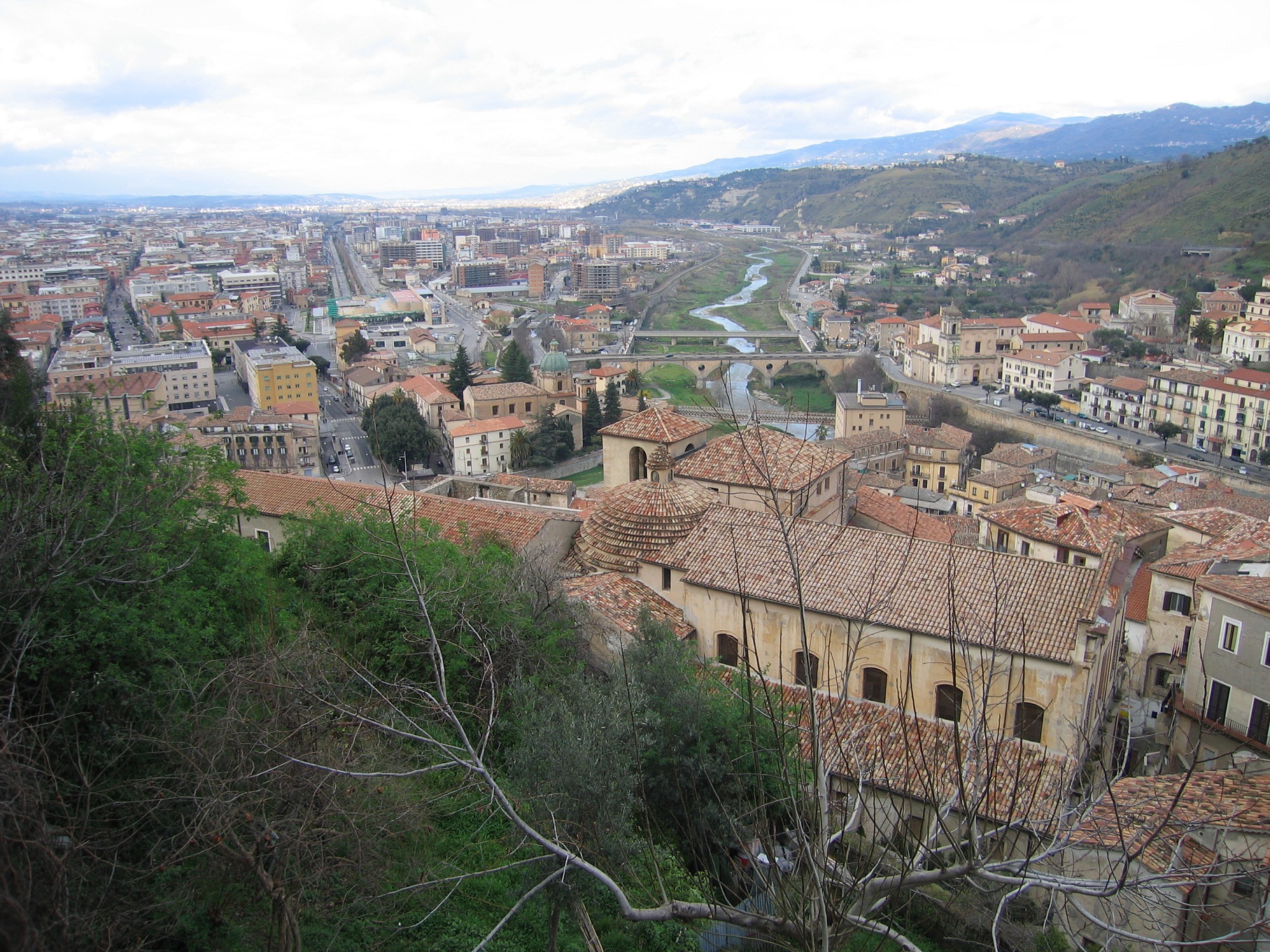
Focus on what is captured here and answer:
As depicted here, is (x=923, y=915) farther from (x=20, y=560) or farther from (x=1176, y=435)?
(x=1176, y=435)

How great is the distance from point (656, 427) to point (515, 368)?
150ft

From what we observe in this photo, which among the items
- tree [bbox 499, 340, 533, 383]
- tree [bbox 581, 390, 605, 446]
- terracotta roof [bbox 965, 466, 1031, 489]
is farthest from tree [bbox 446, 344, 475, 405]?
terracotta roof [bbox 965, 466, 1031, 489]

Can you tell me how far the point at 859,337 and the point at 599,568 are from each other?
79.8 m

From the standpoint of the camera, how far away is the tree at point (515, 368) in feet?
201

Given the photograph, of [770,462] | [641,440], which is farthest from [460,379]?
[770,462]

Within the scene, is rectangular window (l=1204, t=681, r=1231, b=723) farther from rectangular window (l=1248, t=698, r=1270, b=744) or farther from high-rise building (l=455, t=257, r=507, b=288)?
high-rise building (l=455, t=257, r=507, b=288)

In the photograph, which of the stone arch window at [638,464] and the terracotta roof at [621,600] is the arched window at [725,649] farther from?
the stone arch window at [638,464]

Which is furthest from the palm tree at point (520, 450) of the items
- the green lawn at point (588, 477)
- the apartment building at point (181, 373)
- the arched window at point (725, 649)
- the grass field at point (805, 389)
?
the arched window at point (725, 649)

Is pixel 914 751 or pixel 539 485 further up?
pixel 539 485

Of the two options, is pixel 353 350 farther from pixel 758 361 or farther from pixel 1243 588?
pixel 1243 588

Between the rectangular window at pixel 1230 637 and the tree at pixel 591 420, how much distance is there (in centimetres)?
4259

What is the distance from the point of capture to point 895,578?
1189 cm

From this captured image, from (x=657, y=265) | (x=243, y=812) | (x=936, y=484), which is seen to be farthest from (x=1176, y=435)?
(x=657, y=265)

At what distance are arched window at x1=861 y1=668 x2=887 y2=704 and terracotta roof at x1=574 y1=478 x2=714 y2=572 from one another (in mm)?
3810
